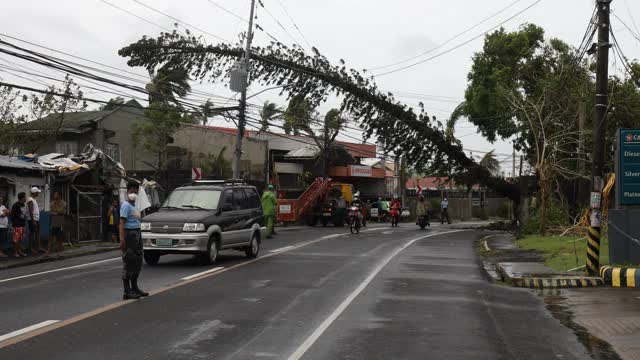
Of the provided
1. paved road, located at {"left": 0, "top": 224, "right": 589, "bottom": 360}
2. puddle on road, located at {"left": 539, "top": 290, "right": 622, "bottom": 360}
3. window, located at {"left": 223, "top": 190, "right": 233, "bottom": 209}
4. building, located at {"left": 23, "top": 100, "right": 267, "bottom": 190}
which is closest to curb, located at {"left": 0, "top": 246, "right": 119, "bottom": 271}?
paved road, located at {"left": 0, "top": 224, "right": 589, "bottom": 360}

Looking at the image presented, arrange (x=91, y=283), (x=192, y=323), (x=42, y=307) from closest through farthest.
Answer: (x=192, y=323) < (x=42, y=307) < (x=91, y=283)

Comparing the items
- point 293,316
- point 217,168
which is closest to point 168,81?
point 217,168

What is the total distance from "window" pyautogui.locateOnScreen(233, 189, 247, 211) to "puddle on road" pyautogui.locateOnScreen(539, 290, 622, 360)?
7965 mm

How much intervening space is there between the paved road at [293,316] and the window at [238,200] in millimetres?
1795

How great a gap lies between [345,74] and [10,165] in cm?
2220

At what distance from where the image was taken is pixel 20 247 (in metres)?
19.7

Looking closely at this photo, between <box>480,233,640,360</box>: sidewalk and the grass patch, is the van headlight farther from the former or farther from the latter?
the grass patch

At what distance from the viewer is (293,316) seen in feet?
32.9

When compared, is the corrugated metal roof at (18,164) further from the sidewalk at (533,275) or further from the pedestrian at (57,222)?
the sidewalk at (533,275)

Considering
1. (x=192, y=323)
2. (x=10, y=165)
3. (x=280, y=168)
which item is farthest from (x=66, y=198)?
(x=280, y=168)

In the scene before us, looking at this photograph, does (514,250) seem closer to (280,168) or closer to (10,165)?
(10,165)

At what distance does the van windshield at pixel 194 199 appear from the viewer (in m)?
17.5

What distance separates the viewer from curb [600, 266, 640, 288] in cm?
1448

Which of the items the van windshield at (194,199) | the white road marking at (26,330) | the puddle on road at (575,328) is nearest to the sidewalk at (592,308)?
the puddle on road at (575,328)
